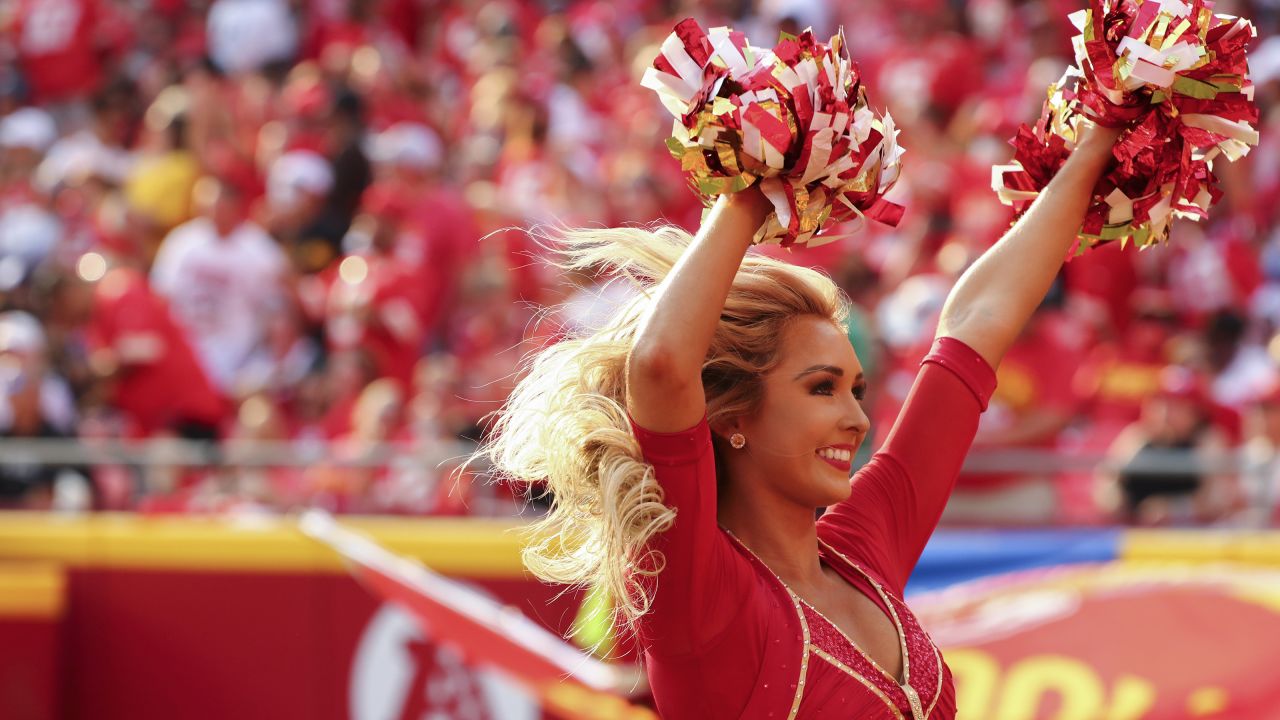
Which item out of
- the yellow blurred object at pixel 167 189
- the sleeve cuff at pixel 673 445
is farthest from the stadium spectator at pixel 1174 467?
the yellow blurred object at pixel 167 189

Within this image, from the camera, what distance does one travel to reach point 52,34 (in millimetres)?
11781

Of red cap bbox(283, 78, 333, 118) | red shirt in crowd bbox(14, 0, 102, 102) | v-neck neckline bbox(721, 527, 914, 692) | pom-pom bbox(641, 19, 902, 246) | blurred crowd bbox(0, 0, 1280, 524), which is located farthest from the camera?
red shirt in crowd bbox(14, 0, 102, 102)

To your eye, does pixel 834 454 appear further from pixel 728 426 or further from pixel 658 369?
pixel 658 369

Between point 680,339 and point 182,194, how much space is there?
26.2 feet

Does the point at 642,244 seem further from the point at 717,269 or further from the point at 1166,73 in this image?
the point at 1166,73

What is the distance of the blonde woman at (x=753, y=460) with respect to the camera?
2.01m

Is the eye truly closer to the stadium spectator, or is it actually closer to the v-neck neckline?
the v-neck neckline

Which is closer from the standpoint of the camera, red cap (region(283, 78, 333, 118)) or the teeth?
the teeth

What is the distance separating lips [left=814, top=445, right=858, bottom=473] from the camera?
2.28 m

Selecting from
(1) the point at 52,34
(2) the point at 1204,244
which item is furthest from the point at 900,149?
(1) the point at 52,34

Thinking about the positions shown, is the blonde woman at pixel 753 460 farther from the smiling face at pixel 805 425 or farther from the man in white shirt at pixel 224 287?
the man in white shirt at pixel 224 287

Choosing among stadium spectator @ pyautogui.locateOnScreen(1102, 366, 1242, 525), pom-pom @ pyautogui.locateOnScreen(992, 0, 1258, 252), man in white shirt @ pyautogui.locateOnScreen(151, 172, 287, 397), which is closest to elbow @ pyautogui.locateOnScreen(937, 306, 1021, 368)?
pom-pom @ pyautogui.locateOnScreen(992, 0, 1258, 252)

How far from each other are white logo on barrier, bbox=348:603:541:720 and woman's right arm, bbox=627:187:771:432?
3.70m

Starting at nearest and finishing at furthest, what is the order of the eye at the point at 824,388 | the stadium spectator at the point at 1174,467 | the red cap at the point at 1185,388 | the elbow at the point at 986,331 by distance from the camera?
1. the eye at the point at 824,388
2. the elbow at the point at 986,331
3. the stadium spectator at the point at 1174,467
4. the red cap at the point at 1185,388
